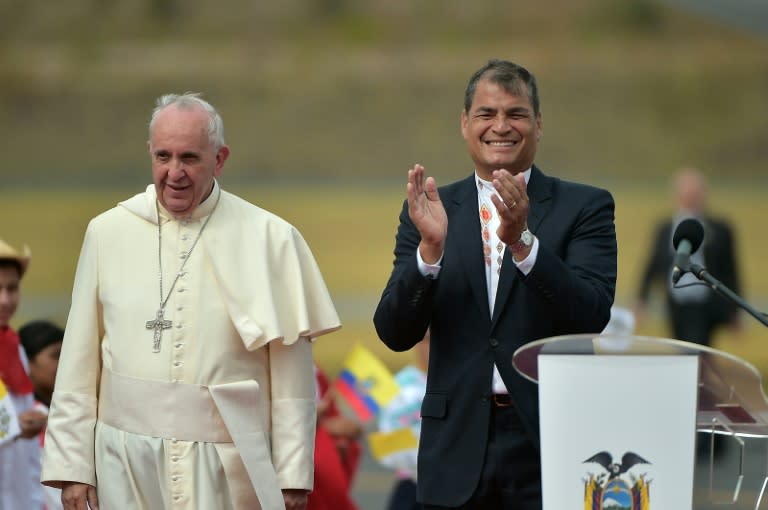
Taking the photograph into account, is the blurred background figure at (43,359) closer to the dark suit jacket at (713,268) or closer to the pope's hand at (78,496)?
the pope's hand at (78,496)

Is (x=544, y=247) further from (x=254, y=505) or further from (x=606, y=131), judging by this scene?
(x=606, y=131)

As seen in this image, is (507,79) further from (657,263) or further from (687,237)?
(657,263)

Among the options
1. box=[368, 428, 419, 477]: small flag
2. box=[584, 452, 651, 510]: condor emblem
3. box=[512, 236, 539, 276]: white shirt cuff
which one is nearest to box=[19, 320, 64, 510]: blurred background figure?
box=[368, 428, 419, 477]: small flag

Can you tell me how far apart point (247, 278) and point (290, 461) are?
22.7 inches

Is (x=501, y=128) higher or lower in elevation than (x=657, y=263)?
higher

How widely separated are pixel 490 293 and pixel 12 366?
2534mm

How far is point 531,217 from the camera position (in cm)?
456

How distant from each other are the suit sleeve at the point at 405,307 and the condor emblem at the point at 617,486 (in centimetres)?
84

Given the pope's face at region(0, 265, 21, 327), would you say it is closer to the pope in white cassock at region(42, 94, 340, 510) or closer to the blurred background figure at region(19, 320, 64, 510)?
the blurred background figure at region(19, 320, 64, 510)

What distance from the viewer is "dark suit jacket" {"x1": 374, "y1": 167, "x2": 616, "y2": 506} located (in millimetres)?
4352

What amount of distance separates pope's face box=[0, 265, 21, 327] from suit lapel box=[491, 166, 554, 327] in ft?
8.47

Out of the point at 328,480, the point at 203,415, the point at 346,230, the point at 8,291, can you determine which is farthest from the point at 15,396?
the point at 346,230

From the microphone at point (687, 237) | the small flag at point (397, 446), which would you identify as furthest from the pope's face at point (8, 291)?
the microphone at point (687, 237)

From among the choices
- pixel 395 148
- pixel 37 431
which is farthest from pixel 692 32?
pixel 37 431
